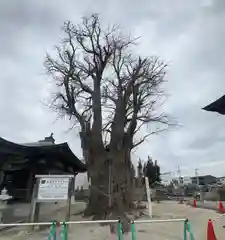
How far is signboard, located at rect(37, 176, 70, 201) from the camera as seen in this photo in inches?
453

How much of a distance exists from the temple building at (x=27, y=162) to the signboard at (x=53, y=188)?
2.00 metres

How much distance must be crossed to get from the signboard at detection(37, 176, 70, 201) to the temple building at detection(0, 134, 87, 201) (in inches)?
78.8

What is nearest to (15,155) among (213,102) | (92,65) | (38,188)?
(38,188)

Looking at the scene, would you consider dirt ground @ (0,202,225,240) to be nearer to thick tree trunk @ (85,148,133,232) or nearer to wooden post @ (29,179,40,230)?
wooden post @ (29,179,40,230)

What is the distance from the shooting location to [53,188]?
1165 cm

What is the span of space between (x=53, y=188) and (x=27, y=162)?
3424mm

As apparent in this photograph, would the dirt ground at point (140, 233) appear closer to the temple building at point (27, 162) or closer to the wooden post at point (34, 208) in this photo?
the wooden post at point (34, 208)

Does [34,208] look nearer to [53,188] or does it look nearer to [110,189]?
[53,188]

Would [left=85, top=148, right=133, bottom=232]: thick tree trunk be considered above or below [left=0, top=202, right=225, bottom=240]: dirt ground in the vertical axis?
above

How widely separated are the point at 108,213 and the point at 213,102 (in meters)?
→ 9.39

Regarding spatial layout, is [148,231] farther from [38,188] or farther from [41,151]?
[41,151]

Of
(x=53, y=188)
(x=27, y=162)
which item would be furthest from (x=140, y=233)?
(x=27, y=162)

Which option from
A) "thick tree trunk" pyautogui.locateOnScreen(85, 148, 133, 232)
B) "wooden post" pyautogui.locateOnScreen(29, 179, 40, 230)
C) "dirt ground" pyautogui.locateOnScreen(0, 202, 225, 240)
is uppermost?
"thick tree trunk" pyautogui.locateOnScreen(85, 148, 133, 232)

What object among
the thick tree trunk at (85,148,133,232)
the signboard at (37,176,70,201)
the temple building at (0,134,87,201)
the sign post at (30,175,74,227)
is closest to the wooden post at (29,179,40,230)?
the sign post at (30,175,74,227)
